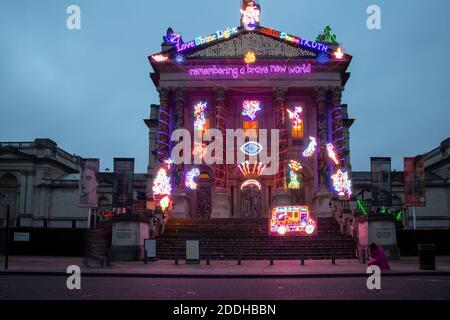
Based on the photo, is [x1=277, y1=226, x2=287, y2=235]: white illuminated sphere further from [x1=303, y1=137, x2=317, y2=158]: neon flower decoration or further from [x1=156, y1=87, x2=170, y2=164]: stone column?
[x1=156, y1=87, x2=170, y2=164]: stone column

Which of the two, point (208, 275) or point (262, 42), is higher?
point (262, 42)

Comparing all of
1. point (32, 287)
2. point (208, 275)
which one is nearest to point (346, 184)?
point (208, 275)

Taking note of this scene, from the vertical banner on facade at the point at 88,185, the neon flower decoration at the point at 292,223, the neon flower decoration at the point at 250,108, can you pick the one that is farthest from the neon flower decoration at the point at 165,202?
the neon flower decoration at the point at 250,108

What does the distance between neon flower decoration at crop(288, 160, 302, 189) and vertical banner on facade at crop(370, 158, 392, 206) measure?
45.9 ft

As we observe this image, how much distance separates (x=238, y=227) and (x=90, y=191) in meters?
11.6

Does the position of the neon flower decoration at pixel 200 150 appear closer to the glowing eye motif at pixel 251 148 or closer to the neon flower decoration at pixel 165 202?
the glowing eye motif at pixel 251 148

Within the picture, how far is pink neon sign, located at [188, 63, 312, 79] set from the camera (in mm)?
47375

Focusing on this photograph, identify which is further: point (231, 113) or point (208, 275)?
point (231, 113)

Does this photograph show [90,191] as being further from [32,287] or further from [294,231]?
[32,287]

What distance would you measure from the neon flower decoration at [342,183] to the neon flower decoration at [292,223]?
9.89 m

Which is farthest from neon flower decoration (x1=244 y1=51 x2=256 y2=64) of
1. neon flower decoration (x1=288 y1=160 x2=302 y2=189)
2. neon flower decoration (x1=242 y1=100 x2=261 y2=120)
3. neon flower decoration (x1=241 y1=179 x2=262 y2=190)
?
neon flower decoration (x1=241 y1=179 x2=262 y2=190)

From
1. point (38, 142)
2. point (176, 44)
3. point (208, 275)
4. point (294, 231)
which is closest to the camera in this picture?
point (208, 275)
